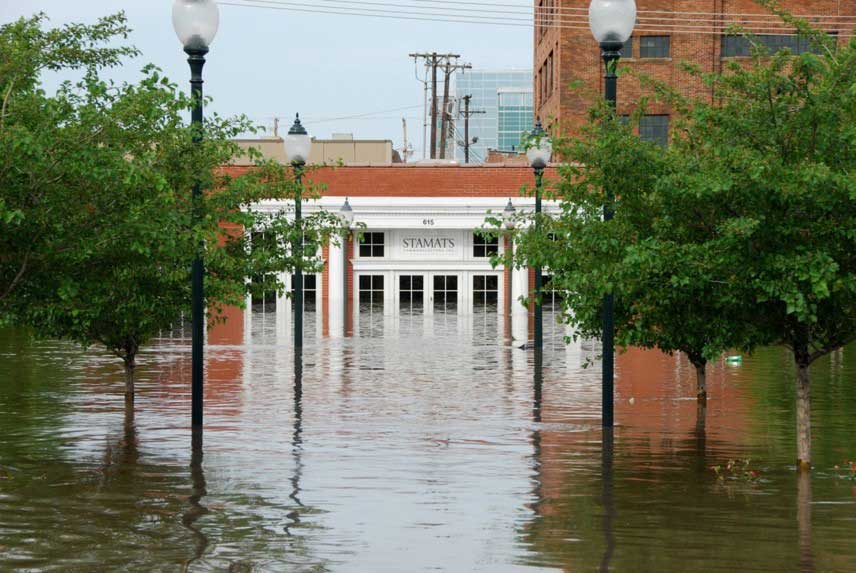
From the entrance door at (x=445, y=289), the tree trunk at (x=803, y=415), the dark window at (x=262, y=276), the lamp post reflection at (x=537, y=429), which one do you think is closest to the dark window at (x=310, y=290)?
the entrance door at (x=445, y=289)

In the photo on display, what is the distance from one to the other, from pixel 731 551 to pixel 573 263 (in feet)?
17.1

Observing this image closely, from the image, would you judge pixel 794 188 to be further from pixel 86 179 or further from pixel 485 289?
pixel 485 289

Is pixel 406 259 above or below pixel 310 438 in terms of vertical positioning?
above

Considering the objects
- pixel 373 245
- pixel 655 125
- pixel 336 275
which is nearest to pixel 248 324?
pixel 336 275

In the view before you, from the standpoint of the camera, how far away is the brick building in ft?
205

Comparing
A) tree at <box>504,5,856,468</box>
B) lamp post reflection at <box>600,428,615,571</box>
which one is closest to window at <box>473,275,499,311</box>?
lamp post reflection at <box>600,428,615,571</box>

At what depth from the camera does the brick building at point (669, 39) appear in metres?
62.5

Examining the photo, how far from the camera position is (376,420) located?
16.4 metres

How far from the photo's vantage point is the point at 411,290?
63.8 metres

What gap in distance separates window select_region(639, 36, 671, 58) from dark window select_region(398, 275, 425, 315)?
1584cm

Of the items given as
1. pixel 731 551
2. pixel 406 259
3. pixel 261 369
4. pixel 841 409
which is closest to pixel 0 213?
pixel 731 551

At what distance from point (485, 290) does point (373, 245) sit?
5.95 meters

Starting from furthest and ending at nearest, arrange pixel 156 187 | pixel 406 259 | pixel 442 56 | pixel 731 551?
1. pixel 442 56
2. pixel 406 259
3. pixel 156 187
4. pixel 731 551

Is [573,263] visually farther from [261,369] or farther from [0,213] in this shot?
[261,369]
